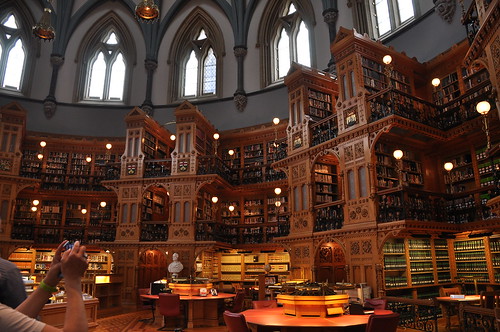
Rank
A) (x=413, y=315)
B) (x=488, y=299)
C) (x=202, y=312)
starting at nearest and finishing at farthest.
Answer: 1. (x=488, y=299)
2. (x=413, y=315)
3. (x=202, y=312)

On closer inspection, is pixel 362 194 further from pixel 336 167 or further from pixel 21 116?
pixel 21 116

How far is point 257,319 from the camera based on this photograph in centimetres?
477

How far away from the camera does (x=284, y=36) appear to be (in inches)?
723

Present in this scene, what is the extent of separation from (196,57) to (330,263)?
12906 millimetres

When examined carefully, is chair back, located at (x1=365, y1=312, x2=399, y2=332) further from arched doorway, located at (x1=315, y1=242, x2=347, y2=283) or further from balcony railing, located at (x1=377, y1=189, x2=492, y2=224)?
arched doorway, located at (x1=315, y1=242, x2=347, y2=283)

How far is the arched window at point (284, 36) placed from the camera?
17219mm

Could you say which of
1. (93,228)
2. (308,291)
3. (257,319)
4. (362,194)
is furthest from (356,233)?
(93,228)

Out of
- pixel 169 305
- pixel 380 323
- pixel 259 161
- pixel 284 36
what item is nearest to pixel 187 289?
pixel 169 305

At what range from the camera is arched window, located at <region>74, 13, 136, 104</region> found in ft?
63.8

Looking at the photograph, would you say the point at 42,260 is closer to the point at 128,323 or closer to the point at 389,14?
the point at 128,323

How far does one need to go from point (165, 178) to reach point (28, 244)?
18.5 feet

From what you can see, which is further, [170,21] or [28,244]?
[170,21]

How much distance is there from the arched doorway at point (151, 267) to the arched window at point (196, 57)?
771 centimetres

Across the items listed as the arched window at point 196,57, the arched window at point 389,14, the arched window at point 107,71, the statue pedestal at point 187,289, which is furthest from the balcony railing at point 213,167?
the arched window at point 389,14
